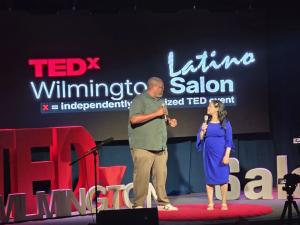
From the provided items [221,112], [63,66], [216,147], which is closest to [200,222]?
[216,147]

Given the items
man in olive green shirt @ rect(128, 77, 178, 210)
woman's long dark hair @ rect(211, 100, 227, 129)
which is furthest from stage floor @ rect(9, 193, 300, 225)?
woman's long dark hair @ rect(211, 100, 227, 129)

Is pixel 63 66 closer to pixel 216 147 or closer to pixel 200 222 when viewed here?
pixel 216 147

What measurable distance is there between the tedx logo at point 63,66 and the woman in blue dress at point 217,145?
7.15 feet

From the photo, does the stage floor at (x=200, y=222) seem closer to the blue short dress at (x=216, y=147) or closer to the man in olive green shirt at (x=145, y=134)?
the man in olive green shirt at (x=145, y=134)

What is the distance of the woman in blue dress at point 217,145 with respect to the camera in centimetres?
786

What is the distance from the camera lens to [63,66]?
365 inches

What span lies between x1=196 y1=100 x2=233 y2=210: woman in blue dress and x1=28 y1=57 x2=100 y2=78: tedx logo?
2.18 m

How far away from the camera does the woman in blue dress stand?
786cm

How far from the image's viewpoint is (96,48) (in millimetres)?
9383

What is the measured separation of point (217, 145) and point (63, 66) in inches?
102

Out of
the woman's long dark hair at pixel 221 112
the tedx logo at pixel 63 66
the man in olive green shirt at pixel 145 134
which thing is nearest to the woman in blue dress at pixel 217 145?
the woman's long dark hair at pixel 221 112

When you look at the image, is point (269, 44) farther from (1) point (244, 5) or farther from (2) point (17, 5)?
(2) point (17, 5)

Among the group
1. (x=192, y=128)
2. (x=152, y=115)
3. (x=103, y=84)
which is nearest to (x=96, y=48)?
(x=103, y=84)

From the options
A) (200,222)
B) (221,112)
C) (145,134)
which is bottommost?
(200,222)
